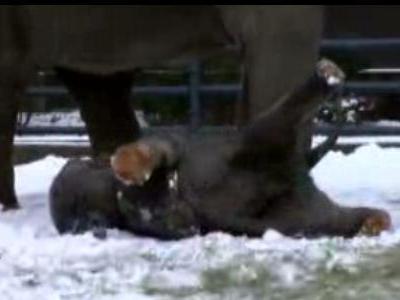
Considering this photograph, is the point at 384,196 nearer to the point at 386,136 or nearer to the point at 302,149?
the point at 302,149

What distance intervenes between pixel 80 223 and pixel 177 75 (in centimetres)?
552

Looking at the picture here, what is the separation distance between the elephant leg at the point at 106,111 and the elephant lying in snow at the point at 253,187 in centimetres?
204

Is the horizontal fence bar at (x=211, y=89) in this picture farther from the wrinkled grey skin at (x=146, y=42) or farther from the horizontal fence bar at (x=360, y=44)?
the wrinkled grey skin at (x=146, y=42)

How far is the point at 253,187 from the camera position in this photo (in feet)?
18.4

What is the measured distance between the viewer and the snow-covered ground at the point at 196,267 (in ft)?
14.6

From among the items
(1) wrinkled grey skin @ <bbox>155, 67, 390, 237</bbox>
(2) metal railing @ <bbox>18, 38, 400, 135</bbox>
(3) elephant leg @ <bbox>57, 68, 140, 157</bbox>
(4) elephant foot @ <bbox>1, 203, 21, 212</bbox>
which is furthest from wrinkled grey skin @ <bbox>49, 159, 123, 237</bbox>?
(2) metal railing @ <bbox>18, 38, 400, 135</bbox>

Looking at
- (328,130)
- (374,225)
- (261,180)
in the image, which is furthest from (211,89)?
(374,225)

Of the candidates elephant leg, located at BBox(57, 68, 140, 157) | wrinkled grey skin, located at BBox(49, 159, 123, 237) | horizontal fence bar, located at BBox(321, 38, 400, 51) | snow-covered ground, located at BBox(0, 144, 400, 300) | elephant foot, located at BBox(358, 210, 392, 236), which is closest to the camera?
snow-covered ground, located at BBox(0, 144, 400, 300)

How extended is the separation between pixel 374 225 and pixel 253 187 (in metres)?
0.45

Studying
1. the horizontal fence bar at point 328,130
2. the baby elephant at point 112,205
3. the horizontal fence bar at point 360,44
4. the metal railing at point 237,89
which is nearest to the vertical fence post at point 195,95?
the metal railing at point 237,89

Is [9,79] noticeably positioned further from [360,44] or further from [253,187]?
[360,44]

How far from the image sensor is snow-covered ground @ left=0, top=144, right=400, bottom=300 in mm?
4449

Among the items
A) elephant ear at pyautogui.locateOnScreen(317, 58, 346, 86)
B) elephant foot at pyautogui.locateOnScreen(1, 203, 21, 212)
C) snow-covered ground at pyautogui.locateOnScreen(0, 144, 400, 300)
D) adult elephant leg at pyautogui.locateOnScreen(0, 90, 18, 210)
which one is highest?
elephant ear at pyautogui.locateOnScreen(317, 58, 346, 86)

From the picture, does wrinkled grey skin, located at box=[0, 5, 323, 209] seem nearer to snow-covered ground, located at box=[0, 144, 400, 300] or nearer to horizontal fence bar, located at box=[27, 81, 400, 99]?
snow-covered ground, located at box=[0, 144, 400, 300]
